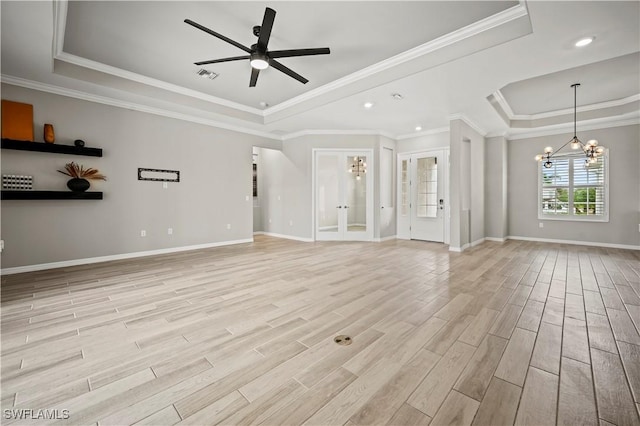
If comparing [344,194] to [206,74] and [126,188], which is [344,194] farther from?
[126,188]

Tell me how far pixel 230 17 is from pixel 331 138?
4343 millimetres

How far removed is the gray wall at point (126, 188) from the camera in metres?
4.23

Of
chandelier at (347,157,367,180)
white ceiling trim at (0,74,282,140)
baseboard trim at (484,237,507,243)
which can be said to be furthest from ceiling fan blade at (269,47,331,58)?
baseboard trim at (484,237,507,243)

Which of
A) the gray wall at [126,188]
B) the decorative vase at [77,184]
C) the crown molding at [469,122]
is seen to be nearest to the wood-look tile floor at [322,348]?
the gray wall at [126,188]

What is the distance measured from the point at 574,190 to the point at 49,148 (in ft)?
35.6

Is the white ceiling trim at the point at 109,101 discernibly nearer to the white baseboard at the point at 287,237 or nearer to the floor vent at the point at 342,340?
the white baseboard at the point at 287,237

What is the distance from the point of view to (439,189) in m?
6.99

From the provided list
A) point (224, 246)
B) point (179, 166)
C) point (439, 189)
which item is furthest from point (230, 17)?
point (439, 189)

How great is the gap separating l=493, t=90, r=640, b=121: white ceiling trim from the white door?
1.59 meters

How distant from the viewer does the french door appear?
7246 mm

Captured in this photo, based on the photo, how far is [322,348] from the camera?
80.0 inches

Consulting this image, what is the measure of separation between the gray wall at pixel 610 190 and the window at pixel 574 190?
0.41ft

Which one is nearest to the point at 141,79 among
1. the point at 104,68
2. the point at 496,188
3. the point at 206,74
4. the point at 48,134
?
the point at 104,68

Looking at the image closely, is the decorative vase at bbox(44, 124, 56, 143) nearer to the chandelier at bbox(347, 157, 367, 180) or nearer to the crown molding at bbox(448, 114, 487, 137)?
the chandelier at bbox(347, 157, 367, 180)
